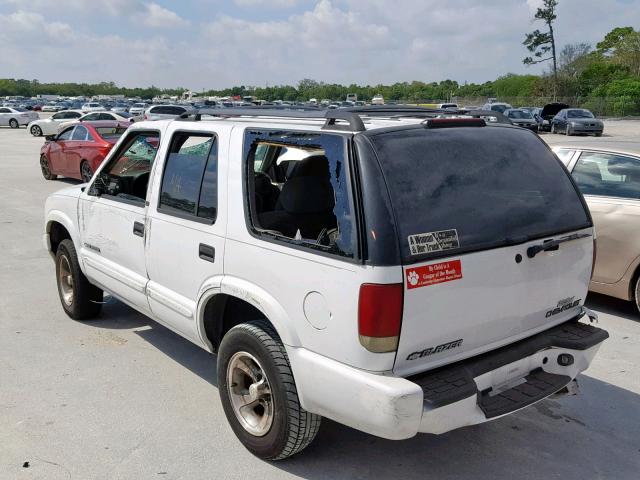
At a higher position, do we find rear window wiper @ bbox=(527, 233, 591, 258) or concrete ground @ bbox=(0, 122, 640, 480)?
rear window wiper @ bbox=(527, 233, 591, 258)

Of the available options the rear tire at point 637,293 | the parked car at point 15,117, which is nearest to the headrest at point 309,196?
the rear tire at point 637,293

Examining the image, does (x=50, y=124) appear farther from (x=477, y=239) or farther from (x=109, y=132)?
(x=477, y=239)

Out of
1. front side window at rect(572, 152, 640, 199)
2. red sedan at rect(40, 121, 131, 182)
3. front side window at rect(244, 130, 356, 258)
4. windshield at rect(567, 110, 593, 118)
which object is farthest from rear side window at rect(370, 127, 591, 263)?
windshield at rect(567, 110, 593, 118)

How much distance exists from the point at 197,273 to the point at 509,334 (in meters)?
1.84

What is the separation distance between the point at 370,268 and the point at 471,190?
2.56 feet

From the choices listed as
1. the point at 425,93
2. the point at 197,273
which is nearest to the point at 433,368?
Result: the point at 197,273

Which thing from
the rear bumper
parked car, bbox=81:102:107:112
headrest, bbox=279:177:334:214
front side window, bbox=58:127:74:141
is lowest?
the rear bumper

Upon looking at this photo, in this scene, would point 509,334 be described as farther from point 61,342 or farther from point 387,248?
point 61,342

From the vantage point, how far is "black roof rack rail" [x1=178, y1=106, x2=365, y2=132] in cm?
310

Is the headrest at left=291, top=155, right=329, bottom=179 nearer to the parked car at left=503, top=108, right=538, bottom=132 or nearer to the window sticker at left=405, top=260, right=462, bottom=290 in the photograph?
the window sticker at left=405, top=260, right=462, bottom=290

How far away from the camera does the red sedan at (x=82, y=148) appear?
47.0 ft

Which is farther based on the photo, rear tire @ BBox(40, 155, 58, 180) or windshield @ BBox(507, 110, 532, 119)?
windshield @ BBox(507, 110, 532, 119)

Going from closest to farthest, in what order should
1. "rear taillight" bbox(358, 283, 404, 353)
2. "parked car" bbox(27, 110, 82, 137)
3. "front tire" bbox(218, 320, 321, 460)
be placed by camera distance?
"rear taillight" bbox(358, 283, 404, 353), "front tire" bbox(218, 320, 321, 460), "parked car" bbox(27, 110, 82, 137)

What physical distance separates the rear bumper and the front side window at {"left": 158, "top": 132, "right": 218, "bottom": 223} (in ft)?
3.95
